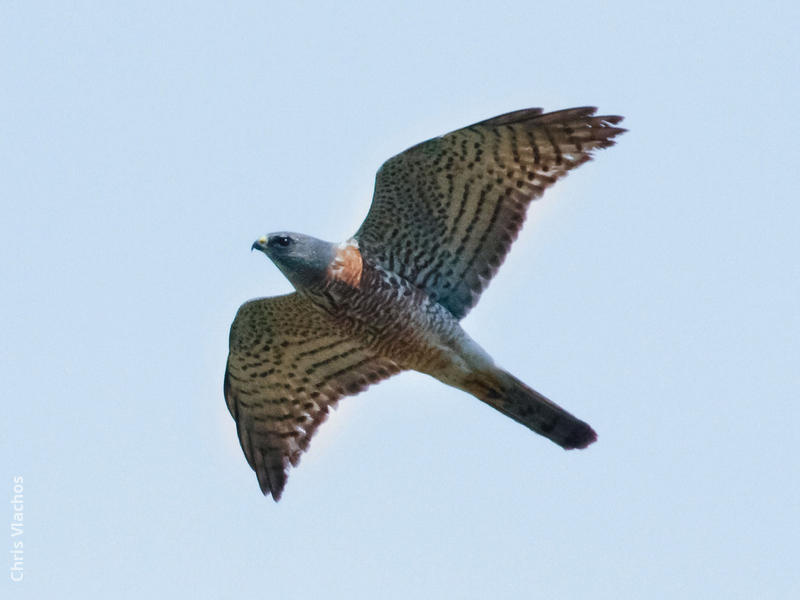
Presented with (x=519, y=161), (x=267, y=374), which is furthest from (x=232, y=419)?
(x=519, y=161)

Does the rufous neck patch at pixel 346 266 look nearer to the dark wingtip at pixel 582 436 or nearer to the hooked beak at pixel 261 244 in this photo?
the hooked beak at pixel 261 244

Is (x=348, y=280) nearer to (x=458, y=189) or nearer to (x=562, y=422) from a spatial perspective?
(x=458, y=189)

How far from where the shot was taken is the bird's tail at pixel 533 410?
1362 centimetres

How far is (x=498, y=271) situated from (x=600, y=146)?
1462 mm

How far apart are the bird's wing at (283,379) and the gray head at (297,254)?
883mm

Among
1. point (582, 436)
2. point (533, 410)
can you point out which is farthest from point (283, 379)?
point (582, 436)

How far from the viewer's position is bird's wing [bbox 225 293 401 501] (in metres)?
14.3

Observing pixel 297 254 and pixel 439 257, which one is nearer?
pixel 297 254

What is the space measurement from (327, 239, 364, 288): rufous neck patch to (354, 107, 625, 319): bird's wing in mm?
228

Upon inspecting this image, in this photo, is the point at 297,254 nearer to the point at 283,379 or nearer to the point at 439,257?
the point at 439,257

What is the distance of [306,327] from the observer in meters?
14.2

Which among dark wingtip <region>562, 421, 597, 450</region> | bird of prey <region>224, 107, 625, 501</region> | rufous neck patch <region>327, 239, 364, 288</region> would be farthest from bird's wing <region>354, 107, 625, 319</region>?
dark wingtip <region>562, 421, 597, 450</region>

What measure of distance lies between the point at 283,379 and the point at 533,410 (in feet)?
8.18

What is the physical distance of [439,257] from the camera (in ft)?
45.6
